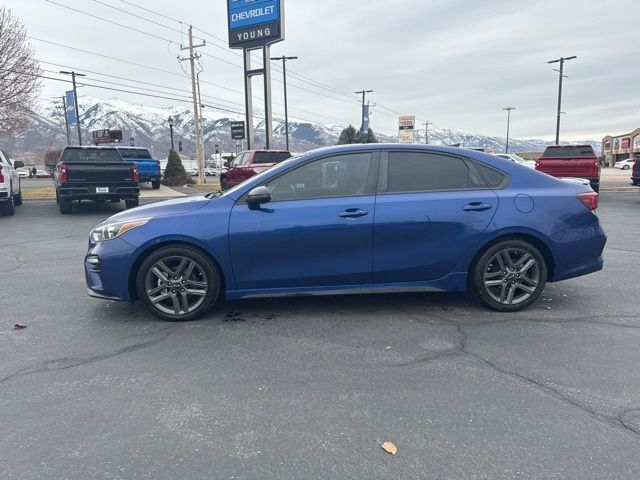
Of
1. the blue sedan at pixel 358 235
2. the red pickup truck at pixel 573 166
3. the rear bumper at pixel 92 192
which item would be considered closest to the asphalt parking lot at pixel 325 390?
the blue sedan at pixel 358 235

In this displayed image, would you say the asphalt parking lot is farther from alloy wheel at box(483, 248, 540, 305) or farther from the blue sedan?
the blue sedan

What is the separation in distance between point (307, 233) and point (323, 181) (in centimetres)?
55

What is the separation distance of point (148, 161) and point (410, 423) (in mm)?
22227

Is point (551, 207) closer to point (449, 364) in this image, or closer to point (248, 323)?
point (449, 364)

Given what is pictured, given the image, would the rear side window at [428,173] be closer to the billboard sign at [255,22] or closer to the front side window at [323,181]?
the front side window at [323,181]

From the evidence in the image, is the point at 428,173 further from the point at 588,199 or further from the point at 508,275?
the point at 588,199

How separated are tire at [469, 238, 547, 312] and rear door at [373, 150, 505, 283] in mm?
257

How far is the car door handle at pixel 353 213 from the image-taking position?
450 centimetres

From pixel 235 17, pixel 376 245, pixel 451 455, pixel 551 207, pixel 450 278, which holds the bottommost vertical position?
pixel 451 455

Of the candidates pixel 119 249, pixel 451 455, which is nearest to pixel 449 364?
pixel 451 455

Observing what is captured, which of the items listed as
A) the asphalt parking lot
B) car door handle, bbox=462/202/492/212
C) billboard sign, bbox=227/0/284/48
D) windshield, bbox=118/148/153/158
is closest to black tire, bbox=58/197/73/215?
the asphalt parking lot

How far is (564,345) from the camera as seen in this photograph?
3.97 meters

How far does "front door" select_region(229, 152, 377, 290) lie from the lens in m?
4.46

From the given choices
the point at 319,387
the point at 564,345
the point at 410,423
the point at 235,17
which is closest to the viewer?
the point at 410,423
